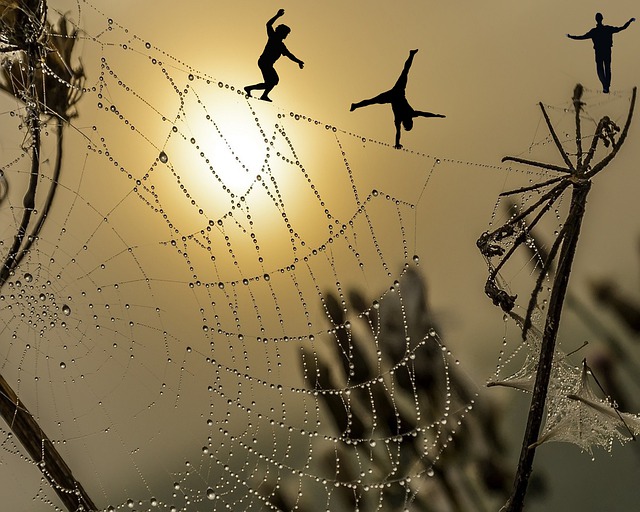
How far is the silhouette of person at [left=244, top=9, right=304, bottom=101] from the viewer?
3.01ft

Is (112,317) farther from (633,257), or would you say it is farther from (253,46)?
(633,257)

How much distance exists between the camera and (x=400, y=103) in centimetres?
88

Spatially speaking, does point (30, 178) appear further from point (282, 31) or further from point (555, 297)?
point (555, 297)

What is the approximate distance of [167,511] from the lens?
1055 millimetres

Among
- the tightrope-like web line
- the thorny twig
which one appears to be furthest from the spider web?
the thorny twig

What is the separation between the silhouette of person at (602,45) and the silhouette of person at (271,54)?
33 cm

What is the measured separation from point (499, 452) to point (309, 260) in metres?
0.33

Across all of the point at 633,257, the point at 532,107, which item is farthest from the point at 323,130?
the point at 633,257

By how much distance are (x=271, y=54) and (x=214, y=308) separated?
328mm

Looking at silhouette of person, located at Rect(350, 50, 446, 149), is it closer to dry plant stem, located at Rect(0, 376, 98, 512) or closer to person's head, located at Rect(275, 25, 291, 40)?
person's head, located at Rect(275, 25, 291, 40)

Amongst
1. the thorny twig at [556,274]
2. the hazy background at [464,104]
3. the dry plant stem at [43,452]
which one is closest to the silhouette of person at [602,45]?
the hazy background at [464,104]

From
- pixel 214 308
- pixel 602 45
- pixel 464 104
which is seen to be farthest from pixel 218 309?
pixel 602 45

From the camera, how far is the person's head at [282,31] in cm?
92

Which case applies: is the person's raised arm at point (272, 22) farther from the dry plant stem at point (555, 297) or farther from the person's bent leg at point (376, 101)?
the dry plant stem at point (555, 297)
